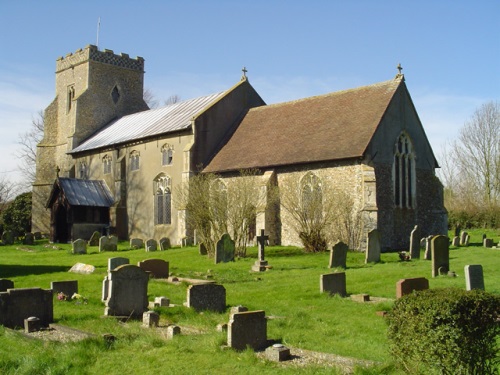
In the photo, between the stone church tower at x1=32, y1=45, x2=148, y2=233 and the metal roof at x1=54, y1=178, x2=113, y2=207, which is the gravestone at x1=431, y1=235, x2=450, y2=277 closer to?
the metal roof at x1=54, y1=178, x2=113, y2=207

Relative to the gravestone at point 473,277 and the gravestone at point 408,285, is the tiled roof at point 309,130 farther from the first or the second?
the gravestone at point 408,285

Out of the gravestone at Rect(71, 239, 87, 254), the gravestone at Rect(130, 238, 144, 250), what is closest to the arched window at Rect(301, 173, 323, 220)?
the gravestone at Rect(130, 238, 144, 250)

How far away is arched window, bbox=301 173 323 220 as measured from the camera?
25094 mm

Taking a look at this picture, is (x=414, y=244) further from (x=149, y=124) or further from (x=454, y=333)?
(x=149, y=124)

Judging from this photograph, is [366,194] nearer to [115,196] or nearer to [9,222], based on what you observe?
[115,196]

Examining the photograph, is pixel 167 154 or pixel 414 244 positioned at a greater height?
pixel 167 154

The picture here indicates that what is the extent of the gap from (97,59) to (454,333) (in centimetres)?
4107

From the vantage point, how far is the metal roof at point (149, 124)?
34.0m

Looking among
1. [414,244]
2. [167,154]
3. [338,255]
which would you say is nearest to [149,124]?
[167,154]

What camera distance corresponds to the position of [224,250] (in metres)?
20.9

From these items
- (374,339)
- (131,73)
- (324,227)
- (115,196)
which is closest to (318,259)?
(324,227)

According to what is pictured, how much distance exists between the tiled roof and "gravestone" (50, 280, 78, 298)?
14.5 meters

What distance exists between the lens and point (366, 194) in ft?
80.5

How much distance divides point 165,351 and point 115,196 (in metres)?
29.0
